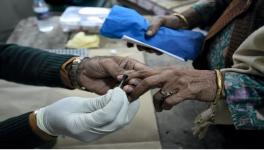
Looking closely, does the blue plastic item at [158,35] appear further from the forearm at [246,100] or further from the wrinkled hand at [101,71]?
the forearm at [246,100]

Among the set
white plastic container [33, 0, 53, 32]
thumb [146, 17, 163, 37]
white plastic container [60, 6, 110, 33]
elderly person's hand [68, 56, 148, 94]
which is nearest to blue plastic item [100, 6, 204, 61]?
thumb [146, 17, 163, 37]

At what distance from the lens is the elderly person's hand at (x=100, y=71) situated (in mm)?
867

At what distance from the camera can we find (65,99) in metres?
0.70

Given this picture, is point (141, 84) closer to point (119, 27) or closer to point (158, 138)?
point (158, 138)

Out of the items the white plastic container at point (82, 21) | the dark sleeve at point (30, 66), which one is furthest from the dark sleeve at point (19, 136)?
the white plastic container at point (82, 21)

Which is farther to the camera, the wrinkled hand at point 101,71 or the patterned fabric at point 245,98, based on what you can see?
the wrinkled hand at point 101,71

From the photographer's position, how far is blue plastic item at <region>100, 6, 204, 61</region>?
945 millimetres

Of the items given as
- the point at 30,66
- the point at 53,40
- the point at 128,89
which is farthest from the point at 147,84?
the point at 53,40

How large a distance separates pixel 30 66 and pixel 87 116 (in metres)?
0.39

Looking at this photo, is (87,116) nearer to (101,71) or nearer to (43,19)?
(101,71)

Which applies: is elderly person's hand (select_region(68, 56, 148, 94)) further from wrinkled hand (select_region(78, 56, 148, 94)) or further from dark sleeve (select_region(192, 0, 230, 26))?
dark sleeve (select_region(192, 0, 230, 26))

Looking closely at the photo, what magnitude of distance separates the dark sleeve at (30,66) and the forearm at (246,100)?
0.52 meters

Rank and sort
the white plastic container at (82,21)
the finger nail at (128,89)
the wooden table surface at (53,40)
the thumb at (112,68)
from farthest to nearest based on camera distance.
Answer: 1. the white plastic container at (82,21)
2. the wooden table surface at (53,40)
3. the thumb at (112,68)
4. the finger nail at (128,89)

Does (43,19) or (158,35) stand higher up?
(158,35)
